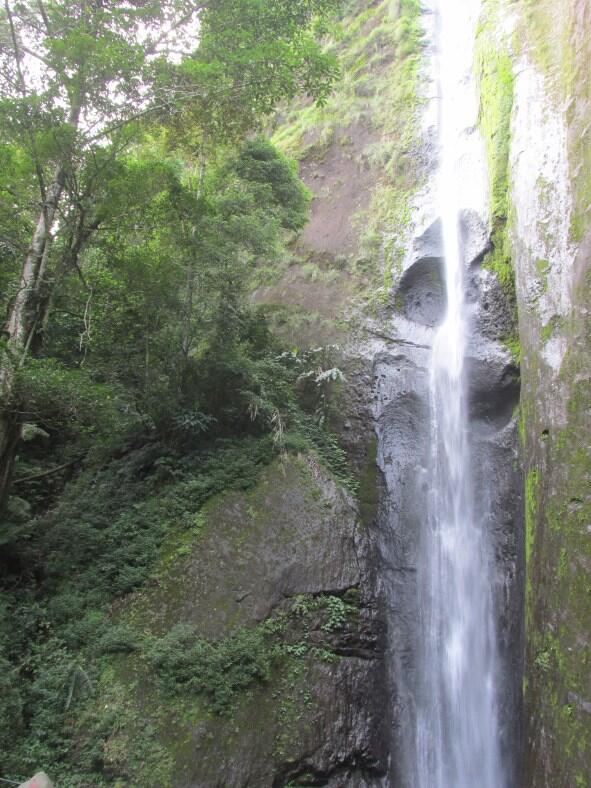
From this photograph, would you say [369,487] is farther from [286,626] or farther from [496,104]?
[496,104]

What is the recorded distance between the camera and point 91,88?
706 centimetres

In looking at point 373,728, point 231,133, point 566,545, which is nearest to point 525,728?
point 373,728

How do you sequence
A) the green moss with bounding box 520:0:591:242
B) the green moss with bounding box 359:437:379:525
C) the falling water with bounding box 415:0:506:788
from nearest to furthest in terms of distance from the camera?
1. the green moss with bounding box 520:0:591:242
2. the falling water with bounding box 415:0:506:788
3. the green moss with bounding box 359:437:379:525

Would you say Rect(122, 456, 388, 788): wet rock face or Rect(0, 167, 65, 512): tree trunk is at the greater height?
Rect(0, 167, 65, 512): tree trunk

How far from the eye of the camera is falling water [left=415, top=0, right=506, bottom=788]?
7.16m

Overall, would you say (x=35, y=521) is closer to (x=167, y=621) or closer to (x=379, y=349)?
(x=167, y=621)

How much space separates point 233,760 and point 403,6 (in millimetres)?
19448

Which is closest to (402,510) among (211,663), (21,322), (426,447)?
(426,447)

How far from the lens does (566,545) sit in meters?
5.98

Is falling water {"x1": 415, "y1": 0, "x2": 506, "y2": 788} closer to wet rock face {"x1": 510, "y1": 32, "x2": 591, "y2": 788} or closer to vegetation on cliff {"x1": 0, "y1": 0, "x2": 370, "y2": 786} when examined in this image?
wet rock face {"x1": 510, "y1": 32, "x2": 591, "y2": 788}

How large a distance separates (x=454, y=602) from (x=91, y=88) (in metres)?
8.60

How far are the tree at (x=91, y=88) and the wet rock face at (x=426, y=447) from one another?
4466 millimetres

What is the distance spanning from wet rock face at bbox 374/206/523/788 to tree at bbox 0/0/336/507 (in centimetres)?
447

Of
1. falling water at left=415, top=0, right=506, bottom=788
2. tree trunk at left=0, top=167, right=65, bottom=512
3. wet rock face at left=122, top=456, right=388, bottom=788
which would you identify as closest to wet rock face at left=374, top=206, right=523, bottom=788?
falling water at left=415, top=0, right=506, bottom=788
